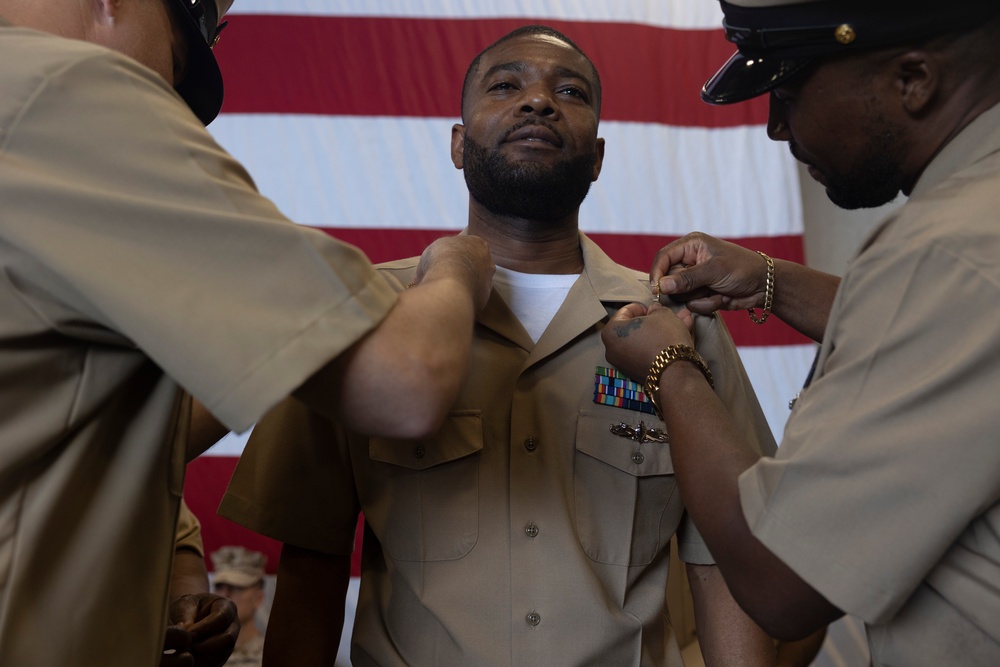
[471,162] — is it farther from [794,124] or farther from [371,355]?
[371,355]

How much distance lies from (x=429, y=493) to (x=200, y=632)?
0.37 m

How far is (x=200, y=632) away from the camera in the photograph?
4.28ft

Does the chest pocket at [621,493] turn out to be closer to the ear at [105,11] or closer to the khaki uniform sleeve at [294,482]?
the khaki uniform sleeve at [294,482]

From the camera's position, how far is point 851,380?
3.10 feet

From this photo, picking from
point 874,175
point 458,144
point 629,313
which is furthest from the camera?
point 458,144

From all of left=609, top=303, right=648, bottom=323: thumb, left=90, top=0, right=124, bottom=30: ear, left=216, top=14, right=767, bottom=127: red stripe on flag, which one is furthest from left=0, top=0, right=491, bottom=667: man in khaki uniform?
left=216, top=14, right=767, bottom=127: red stripe on flag

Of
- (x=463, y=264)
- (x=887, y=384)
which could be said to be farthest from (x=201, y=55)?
(x=887, y=384)

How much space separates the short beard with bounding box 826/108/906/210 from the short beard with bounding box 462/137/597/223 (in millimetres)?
535

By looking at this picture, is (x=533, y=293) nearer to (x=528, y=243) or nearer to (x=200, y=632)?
(x=528, y=243)

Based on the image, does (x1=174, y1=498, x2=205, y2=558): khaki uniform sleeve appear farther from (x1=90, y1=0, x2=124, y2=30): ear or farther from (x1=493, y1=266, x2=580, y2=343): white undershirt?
(x1=90, y1=0, x2=124, y2=30): ear

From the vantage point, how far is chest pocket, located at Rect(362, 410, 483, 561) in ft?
4.65

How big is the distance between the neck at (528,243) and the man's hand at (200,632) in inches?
28.7

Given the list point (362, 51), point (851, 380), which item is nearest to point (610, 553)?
point (851, 380)

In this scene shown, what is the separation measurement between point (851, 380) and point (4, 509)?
79 centimetres
